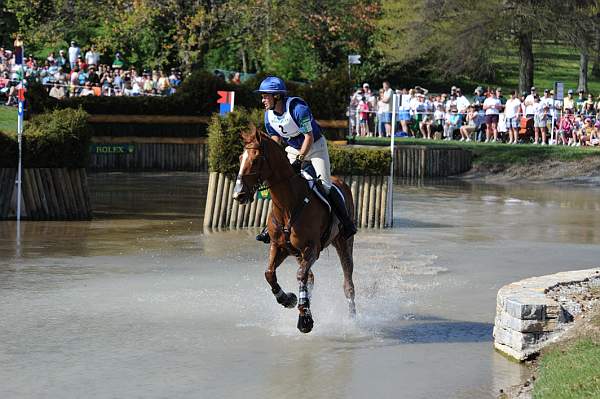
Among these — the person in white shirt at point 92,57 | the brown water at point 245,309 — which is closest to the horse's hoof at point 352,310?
the brown water at point 245,309

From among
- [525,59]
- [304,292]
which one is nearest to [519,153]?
[525,59]

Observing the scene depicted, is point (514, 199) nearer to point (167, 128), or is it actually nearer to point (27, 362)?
point (167, 128)

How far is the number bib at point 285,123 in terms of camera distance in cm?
1243

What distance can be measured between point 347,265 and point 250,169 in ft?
7.65

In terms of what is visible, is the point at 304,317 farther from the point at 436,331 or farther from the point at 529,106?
the point at 529,106

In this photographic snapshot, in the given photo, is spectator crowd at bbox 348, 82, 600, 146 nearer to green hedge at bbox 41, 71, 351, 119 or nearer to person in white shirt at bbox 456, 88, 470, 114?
person in white shirt at bbox 456, 88, 470, 114

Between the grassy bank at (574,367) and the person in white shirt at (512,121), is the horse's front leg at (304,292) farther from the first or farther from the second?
the person in white shirt at (512,121)

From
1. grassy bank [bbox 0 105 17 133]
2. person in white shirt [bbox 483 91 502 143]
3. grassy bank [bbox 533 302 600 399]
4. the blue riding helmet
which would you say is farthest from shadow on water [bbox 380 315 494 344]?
person in white shirt [bbox 483 91 502 143]

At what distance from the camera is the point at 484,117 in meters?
40.8

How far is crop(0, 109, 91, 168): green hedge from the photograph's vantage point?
21.3m

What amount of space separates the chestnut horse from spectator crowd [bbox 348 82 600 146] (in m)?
25.4

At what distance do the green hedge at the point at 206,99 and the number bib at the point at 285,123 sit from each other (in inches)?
854

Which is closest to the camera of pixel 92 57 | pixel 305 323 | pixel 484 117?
pixel 305 323

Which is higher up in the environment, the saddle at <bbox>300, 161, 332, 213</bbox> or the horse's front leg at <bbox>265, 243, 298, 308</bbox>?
the saddle at <bbox>300, 161, 332, 213</bbox>
